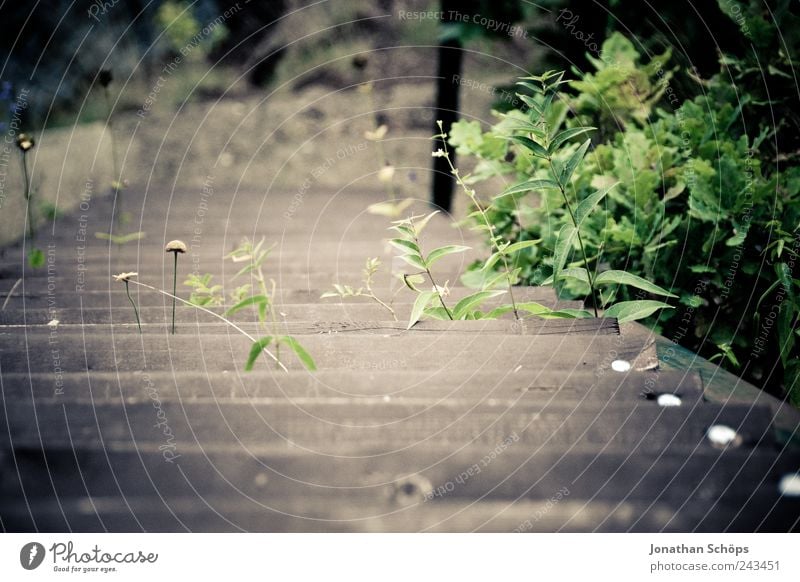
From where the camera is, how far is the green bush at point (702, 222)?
5.67 feet

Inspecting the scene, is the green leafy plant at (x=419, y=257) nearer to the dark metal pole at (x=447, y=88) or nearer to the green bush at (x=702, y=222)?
the green bush at (x=702, y=222)

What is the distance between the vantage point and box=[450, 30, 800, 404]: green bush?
173 cm

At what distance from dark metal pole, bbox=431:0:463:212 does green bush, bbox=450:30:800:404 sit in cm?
153

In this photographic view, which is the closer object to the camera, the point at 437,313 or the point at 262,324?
the point at 262,324

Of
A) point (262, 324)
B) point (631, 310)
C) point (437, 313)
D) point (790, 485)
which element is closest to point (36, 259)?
point (262, 324)

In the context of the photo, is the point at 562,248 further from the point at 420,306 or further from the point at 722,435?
the point at 722,435

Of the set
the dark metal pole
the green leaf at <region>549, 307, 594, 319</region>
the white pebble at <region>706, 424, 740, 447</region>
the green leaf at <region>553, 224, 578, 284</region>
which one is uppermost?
the dark metal pole

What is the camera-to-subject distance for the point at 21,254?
310 cm

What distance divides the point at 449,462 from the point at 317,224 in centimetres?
321

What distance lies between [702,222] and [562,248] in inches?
23.0

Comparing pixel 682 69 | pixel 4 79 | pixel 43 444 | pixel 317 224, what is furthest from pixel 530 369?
pixel 4 79

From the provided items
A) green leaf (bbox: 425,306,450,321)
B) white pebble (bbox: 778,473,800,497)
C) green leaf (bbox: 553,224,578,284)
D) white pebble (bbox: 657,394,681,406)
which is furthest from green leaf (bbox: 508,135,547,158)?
white pebble (bbox: 778,473,800,497)

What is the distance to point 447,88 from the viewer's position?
3.89m

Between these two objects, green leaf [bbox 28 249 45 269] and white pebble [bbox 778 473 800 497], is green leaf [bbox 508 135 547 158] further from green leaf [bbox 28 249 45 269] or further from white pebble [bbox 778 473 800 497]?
green leaf [bbox 28 249 45 269]
